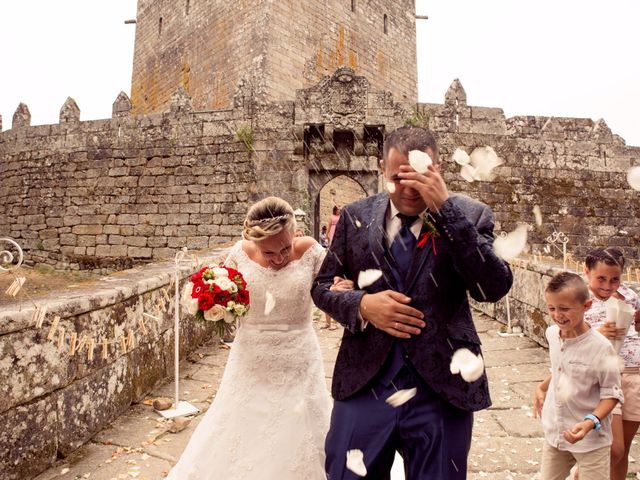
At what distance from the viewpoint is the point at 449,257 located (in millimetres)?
1450

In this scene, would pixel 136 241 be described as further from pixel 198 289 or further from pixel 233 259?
pixel 198 289

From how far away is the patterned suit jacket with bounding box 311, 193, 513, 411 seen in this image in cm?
135

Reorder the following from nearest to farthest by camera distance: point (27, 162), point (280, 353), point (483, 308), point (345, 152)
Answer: point (280, 353)
point (483, 308)
point (345, 152)
point (27, 162)

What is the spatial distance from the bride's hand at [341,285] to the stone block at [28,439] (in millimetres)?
1800

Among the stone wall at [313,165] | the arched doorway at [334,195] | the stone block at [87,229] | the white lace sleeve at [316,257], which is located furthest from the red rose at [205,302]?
the arched doorway at [334,195]

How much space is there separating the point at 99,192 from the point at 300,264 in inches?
436

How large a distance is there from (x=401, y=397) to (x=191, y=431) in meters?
2.34

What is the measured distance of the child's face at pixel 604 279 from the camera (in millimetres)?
2332

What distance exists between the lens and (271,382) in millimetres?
2721

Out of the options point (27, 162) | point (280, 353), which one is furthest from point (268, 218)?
point (27, 162)

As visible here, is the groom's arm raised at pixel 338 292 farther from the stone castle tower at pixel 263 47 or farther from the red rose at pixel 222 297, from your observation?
the stone castle tower at pixel 263 47

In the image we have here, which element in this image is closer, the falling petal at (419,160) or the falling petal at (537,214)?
the falling petal at (419,160)

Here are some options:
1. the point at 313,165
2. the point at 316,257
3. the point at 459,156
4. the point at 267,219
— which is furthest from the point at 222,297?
the point at 313,165

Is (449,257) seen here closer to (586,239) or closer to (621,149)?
(586,239)
